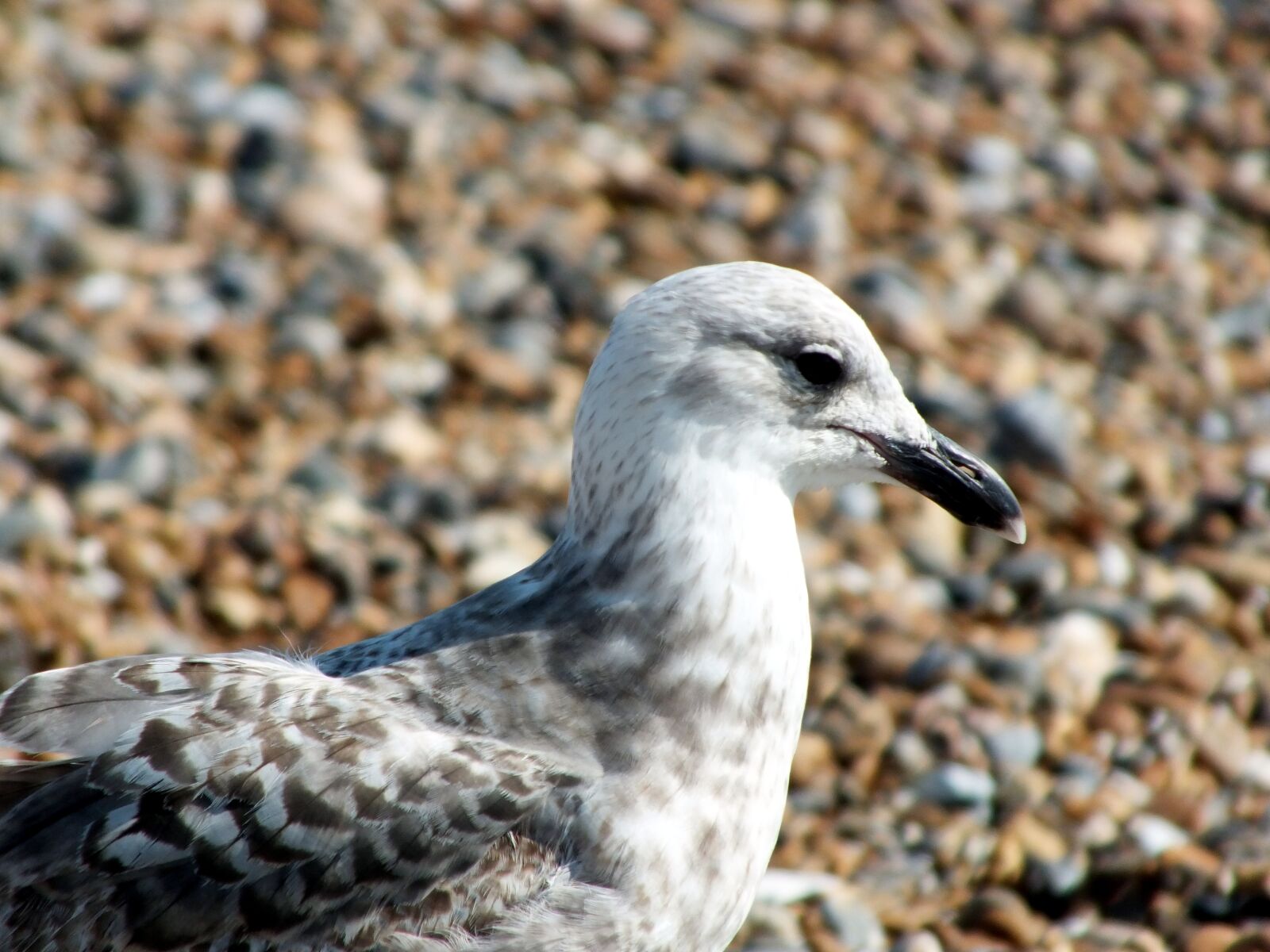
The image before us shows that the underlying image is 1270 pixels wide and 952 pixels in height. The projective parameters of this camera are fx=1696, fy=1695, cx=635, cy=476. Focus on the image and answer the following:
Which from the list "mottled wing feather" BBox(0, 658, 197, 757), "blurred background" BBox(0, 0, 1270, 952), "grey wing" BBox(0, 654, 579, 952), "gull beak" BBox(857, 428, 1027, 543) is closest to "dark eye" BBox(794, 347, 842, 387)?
"gull beak" BBox(857, 428, 1027, 543)

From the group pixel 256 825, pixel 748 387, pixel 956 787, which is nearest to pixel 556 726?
pixel 256 825

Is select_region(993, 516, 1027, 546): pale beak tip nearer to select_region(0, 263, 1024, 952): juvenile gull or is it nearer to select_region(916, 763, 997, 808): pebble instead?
select_region(0, 263, 1024, 952): juvenile gull

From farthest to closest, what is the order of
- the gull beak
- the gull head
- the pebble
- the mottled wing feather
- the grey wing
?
the pebble → the gull beak → the gull head → the mottled wing feather → the grey wing

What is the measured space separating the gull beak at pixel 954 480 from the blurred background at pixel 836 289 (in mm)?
1307

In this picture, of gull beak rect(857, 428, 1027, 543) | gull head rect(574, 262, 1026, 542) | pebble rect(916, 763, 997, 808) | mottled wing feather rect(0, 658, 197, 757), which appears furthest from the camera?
pebble rect(916, 763, 997, 808)

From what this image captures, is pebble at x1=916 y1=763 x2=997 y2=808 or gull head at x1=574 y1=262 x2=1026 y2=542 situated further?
pebble at x1=916 y1=763 x2=997 y2=808

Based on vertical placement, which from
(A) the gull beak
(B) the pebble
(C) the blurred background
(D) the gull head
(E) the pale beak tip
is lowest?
(B) the pebble

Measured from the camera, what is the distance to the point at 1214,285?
7.68m

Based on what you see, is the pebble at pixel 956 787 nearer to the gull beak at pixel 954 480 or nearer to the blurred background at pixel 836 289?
the blurred background at pixel 836 289

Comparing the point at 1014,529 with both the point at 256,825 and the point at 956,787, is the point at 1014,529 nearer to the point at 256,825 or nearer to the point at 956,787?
the point at 956,787

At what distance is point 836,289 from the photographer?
24.0ft

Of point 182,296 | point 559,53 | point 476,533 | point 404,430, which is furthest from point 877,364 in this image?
point 559,53

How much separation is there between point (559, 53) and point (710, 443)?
200 inches

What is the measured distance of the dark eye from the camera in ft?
12.5
